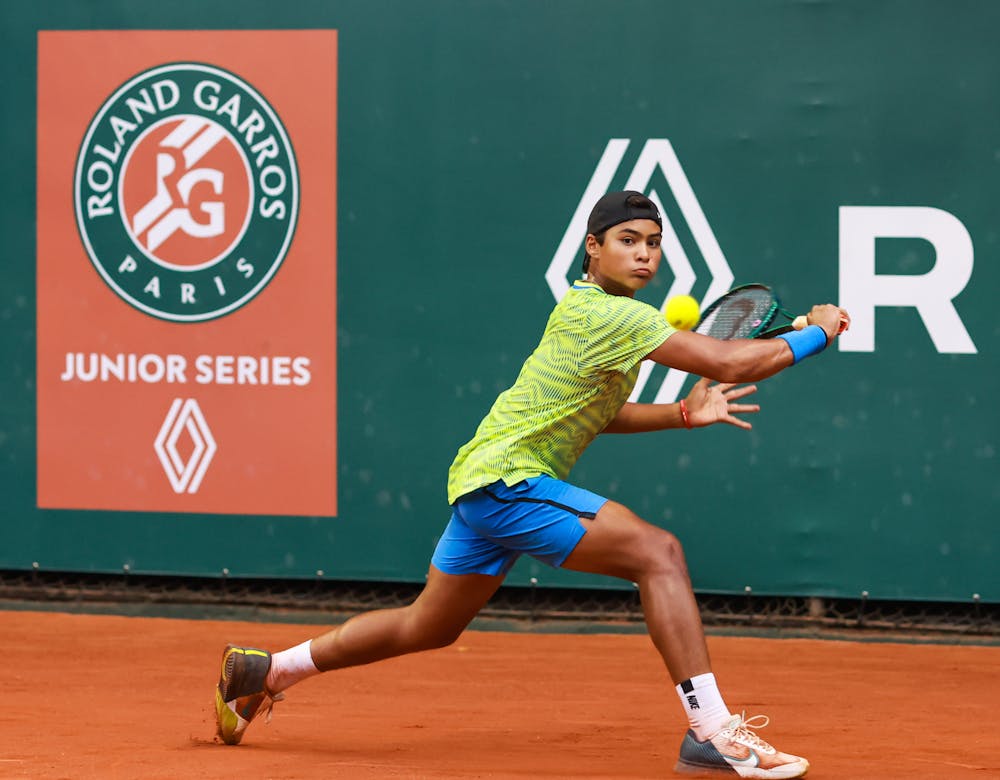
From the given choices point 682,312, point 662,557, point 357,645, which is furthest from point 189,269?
point 662,557

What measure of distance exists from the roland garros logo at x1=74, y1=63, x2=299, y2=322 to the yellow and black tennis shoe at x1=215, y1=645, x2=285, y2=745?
2.37 meters

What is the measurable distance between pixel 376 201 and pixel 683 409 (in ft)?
8.38

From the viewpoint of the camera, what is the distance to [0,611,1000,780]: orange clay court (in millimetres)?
3930

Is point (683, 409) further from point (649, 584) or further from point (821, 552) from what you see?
point (821, 552)

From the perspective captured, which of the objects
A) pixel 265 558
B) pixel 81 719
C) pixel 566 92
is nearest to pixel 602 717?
pixel 81 719

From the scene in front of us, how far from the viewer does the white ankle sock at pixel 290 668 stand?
13.5ft

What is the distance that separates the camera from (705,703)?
11.8 ft

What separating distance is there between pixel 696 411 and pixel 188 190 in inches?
121

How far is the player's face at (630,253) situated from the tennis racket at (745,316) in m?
0.29

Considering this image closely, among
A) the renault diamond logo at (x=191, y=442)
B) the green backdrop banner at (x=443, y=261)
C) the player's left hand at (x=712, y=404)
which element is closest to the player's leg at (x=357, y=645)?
the player's left hand at (x=712, y=404)

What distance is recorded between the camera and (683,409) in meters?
3.92

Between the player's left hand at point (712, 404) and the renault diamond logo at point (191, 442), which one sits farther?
the renault diamond logo at point (191, 442)

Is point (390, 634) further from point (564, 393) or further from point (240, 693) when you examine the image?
point (564, 393)

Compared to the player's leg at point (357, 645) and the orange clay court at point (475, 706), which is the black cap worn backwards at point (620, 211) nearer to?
the player's leg at point (357, 645)
